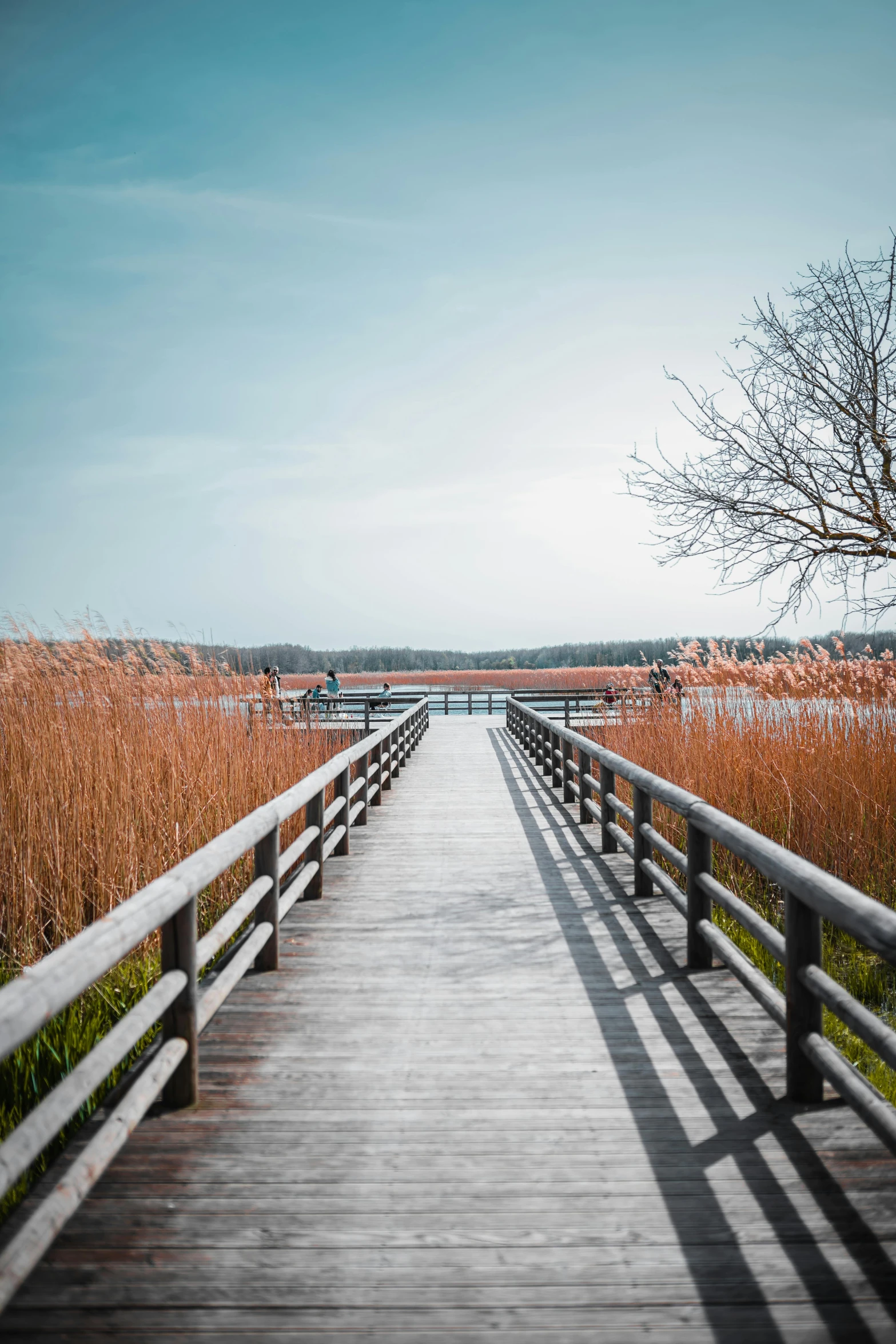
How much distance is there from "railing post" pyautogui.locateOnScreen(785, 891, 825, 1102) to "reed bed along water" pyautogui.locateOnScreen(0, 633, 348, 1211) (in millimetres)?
2599

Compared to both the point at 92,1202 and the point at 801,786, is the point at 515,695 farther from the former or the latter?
the point at 92,1202

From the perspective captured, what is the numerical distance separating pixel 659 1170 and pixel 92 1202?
4.95 feet

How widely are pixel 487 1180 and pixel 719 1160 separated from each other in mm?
655

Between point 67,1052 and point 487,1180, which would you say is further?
point 67,1052

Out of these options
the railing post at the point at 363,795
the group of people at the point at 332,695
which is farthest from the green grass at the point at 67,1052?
the group of people at the point at 332,695

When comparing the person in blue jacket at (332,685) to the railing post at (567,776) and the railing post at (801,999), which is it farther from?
the railing post at (801,999)

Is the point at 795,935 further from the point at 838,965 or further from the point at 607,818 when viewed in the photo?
the point at 607,818

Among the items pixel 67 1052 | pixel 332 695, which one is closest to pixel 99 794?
pixel 67 1052

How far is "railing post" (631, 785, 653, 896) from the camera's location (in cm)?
461

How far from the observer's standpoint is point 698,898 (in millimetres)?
3590

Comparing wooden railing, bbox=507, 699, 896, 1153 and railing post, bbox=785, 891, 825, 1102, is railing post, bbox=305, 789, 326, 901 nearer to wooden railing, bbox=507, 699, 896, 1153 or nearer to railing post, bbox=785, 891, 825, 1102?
wooden railing, bbox=507, 699, 896, 1153

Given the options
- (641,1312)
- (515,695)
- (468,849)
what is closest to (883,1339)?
(641,1312)

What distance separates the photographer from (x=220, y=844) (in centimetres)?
285

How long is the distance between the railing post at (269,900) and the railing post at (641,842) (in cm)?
204
